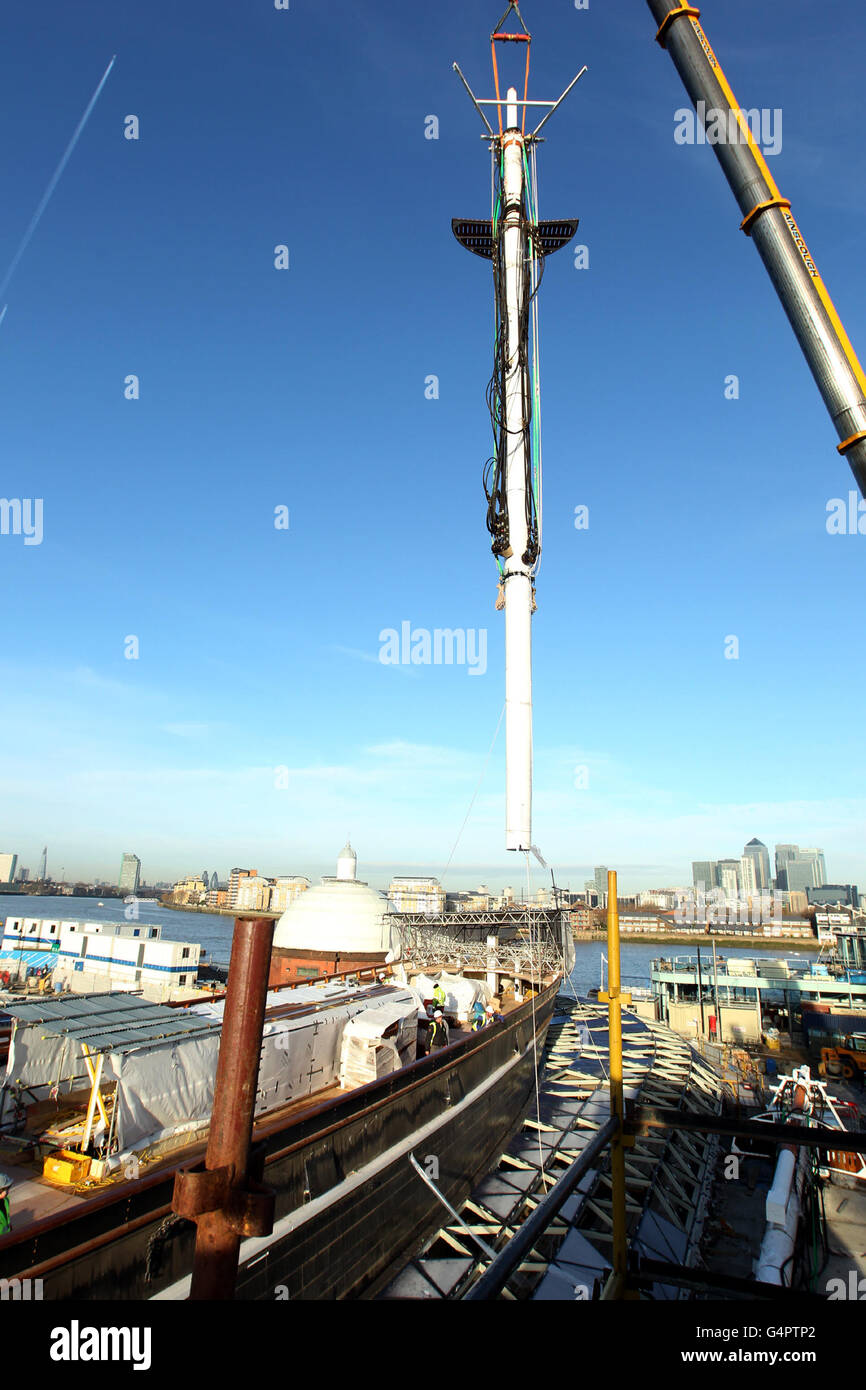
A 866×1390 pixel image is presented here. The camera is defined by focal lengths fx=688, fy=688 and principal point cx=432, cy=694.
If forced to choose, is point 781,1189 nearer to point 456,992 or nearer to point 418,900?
point 456,992

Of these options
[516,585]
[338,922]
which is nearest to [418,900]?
[338,922]

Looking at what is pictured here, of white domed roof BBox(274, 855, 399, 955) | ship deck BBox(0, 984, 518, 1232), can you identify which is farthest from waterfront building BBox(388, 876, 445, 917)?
ship deck BBox(0, 984, 518, 1232)

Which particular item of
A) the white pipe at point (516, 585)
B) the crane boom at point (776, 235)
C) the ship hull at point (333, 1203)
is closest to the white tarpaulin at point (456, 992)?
the ship hull at point (333, 1203)

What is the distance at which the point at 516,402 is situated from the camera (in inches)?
1163

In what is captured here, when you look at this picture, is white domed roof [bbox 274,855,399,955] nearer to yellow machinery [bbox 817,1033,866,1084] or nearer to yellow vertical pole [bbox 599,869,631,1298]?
yellow machinery [bbox 817,1033,866,1084]

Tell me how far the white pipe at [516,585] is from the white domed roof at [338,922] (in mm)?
23634

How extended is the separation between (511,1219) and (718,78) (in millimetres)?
25291

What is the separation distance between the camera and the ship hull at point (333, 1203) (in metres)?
8.85

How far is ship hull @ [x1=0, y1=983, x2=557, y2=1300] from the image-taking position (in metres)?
8.85

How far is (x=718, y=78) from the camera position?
12016 millimetres

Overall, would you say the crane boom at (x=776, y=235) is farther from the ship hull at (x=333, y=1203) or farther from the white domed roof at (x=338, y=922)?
the white domed roof at (x=338, y=922)

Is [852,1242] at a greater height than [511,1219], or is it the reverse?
[511,1219]
